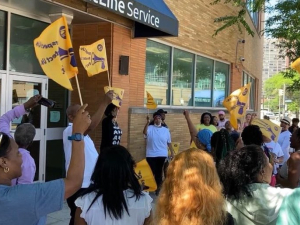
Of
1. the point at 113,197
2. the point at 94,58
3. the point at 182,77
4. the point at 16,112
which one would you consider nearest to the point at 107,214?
the point at 113,197

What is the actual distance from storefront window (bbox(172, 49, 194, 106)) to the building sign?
2779mm

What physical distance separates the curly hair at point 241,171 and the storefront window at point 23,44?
5.02 meters

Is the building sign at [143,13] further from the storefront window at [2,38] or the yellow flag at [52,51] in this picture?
the storefront window at [2,38]

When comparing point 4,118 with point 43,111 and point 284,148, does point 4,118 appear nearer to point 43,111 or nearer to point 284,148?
point 43,111

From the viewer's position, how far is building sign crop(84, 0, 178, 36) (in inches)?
237

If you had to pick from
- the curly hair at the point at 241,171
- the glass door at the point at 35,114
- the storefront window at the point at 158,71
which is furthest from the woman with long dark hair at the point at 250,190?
the storefront window at the point at 158,71

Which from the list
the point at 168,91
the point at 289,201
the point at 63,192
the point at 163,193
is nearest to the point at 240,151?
the point at 289,201

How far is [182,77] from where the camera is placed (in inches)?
440

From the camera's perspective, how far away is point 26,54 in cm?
687

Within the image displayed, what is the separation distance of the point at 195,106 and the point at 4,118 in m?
8.70

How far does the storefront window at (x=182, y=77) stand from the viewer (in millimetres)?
10750

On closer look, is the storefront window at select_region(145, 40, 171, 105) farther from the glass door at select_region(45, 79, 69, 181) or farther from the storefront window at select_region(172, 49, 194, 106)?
the glass door at select_region(45, 79, 69, 181)

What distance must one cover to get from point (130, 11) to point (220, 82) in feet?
26.5

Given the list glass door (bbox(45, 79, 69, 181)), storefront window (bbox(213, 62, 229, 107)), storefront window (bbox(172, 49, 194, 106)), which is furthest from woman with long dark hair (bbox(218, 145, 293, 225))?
storefront window (bbox(213, 62, 229, 107))
